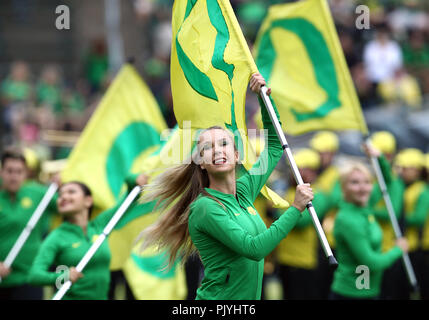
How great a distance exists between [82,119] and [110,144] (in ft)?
19.5

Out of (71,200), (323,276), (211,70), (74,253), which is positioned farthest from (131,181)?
(323,276)

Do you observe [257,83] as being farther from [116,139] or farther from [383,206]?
[383,206]

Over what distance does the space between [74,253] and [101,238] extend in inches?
9.5

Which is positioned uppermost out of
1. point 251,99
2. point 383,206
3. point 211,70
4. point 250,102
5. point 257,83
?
point 251,99

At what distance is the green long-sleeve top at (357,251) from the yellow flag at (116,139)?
6.75ft

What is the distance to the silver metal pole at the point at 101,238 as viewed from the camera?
19.7 feet

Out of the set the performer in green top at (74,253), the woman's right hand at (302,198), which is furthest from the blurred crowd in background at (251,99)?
the woman's right hand at (302,198)

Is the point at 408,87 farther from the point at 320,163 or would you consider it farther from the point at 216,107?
the point at 216,107

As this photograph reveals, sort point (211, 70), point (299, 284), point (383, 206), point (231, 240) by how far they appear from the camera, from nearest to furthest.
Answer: point (231, 240) → point (211, 70) → point (383, 206) → point (299, 284)

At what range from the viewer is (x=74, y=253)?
628 cm

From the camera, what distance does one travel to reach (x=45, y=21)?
18156 millimetres

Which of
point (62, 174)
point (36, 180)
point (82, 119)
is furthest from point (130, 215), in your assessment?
point (82, 119)
